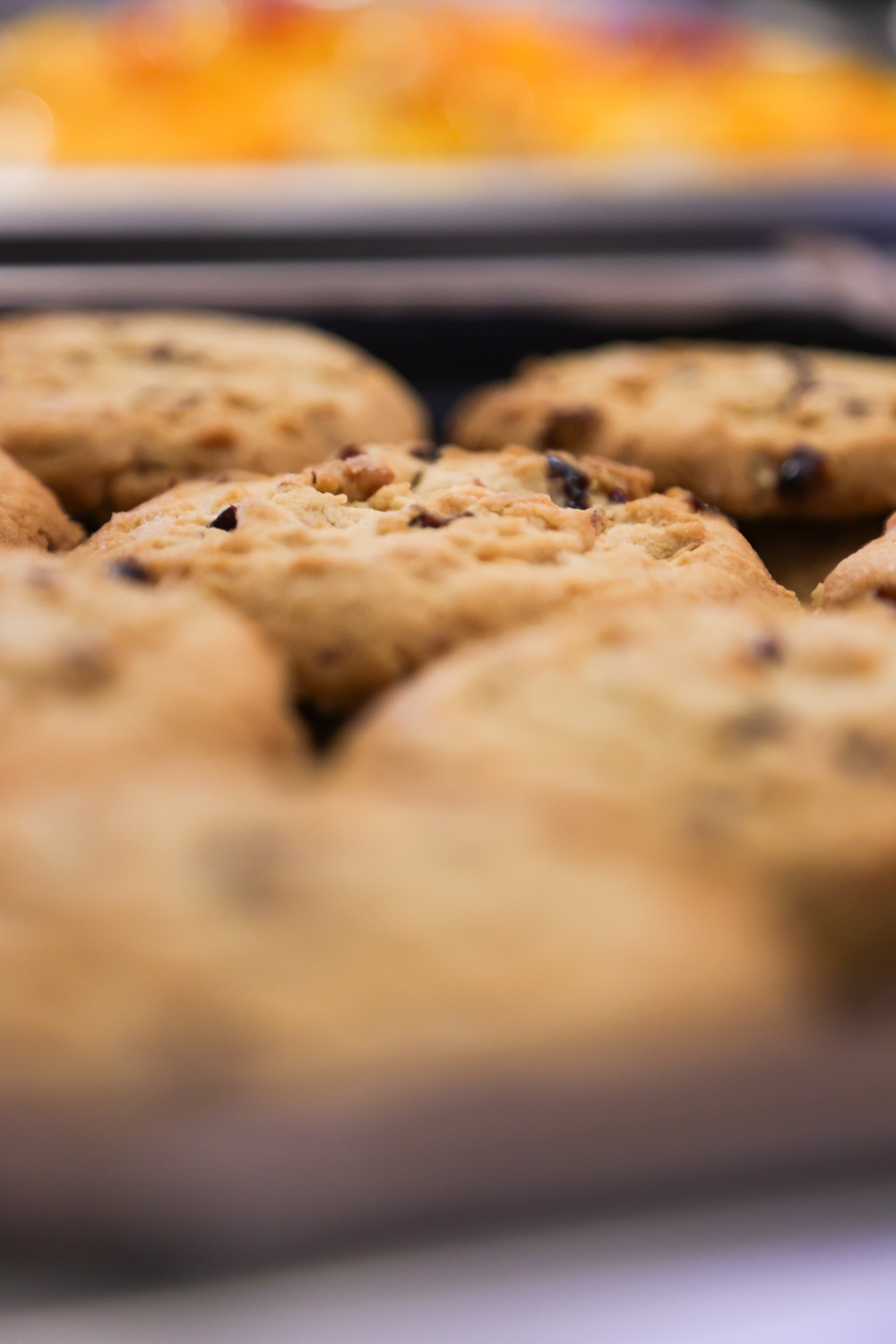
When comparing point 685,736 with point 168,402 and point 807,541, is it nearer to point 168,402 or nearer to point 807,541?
point 807,541

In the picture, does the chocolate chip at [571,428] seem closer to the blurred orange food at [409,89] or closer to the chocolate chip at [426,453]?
the chocolate chip at [426,453]

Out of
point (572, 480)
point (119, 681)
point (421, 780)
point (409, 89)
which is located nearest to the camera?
point (421, 780)

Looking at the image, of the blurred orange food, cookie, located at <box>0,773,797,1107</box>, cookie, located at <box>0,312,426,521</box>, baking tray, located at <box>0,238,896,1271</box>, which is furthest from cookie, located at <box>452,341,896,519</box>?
the blurred orange food

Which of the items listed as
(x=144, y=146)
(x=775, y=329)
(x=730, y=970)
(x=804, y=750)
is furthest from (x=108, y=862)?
(x=144, y=146)

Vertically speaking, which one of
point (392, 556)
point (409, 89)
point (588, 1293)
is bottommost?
point (588, 1293)

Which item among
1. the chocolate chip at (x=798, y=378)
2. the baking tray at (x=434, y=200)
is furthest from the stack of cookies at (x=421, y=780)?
the baking tray at (x=434, y=200)

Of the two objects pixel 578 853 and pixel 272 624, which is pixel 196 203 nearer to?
pixel 272 624

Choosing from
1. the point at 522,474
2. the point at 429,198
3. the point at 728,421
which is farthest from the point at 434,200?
the point at 522,474
